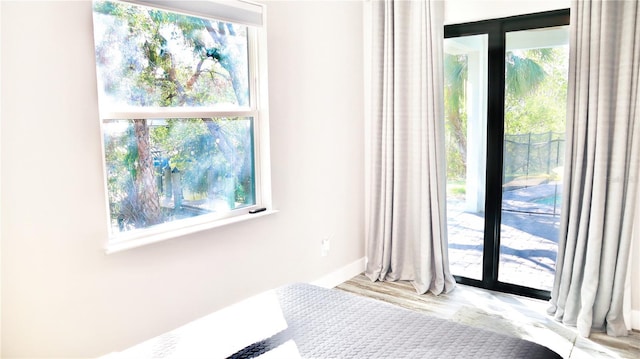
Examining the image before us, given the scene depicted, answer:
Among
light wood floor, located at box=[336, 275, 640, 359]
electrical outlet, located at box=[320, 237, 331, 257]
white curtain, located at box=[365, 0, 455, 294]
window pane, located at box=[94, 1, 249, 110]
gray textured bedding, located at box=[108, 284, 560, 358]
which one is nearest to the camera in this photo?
gray textured bedding, located at box=[108, 284, 560, 358]

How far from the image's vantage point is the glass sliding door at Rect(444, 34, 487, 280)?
3.60 meters

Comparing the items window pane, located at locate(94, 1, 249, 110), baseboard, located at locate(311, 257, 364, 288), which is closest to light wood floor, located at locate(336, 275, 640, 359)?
baseboard, located at locate(311, 257, 364, 288)

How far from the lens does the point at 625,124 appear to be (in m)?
2.83

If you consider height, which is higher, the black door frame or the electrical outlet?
the black door frame

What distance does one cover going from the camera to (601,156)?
2.90 metres

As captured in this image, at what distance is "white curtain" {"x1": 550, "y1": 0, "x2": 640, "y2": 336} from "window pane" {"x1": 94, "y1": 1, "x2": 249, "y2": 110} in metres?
2.09

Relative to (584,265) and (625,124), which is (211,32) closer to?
(625,124)

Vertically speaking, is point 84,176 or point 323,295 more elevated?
point 84,176

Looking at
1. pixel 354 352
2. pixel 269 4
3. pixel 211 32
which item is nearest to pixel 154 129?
pixel 211 32

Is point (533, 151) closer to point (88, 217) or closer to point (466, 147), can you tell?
point (466, 147)

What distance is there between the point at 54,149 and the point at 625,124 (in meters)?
3.05

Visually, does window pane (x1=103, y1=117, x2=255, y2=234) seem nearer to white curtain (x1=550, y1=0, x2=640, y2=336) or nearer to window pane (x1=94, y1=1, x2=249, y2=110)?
→ window pane (x1=94, y1=1, x2=249, y2=110)

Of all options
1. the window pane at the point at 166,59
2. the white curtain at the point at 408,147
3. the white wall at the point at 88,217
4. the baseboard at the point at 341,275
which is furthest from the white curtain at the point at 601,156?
the window pane at the point at 166,59

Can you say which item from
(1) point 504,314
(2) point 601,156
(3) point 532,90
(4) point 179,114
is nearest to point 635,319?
(1) point 504,314
